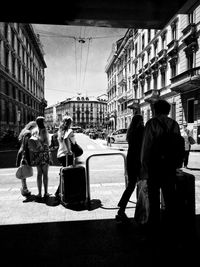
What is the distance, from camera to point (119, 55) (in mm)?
48812

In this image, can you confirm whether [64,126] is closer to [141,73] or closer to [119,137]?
[119,137]

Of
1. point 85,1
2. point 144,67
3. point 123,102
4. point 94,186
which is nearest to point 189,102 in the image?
point 144,67

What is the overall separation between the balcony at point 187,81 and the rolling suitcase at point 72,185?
1703 cm

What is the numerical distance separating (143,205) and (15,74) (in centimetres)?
3551

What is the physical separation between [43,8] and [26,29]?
42.9 metres

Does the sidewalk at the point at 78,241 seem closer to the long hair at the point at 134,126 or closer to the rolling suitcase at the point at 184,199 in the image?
the rolling suitcase at the point at 184,199

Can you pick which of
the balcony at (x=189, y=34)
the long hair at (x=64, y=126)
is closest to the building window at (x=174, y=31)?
the balcony at (x=189, y=34)

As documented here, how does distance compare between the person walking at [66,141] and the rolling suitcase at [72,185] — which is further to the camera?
the person walking at [66,141]

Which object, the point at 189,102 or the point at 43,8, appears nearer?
the point at 43,8

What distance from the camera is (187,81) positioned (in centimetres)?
1961

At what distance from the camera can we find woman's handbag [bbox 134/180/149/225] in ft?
10.9

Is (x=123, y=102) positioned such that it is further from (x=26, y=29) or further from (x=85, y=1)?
(x=85, y=1)

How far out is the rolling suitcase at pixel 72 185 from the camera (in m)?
4.60

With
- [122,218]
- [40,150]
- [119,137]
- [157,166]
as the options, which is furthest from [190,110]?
[157,166]
